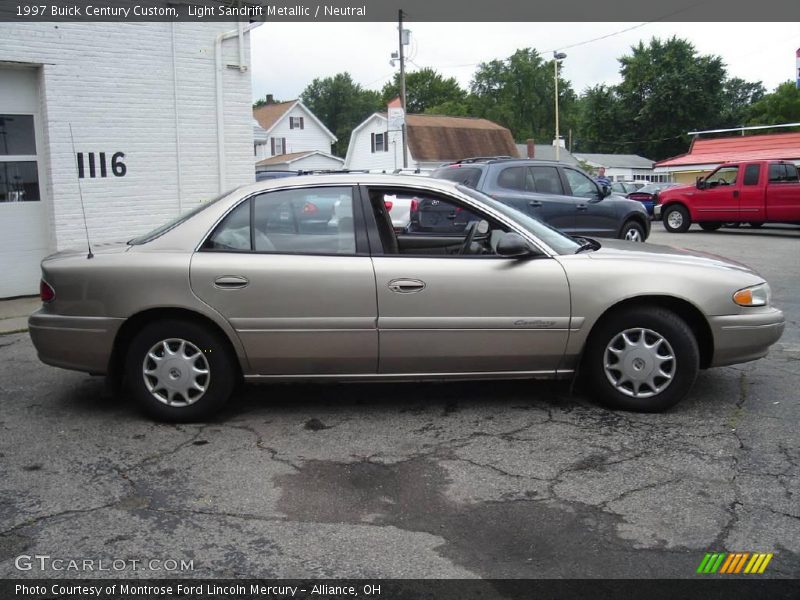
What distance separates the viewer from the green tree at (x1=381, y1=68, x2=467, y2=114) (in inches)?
3688

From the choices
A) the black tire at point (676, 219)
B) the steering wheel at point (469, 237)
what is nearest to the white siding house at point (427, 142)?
the black tire at point (676, 219)

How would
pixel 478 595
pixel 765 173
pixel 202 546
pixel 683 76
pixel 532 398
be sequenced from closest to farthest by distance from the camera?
1. pixel 478 595
2. pixel 202 546
3. pixel 532 398
4. pixel 765 173
5. pixel 683 76

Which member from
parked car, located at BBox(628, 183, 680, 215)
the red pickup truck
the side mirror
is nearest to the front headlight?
the side mirror

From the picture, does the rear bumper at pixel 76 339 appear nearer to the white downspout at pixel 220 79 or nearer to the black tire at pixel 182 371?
the black tire at pixel 182 371

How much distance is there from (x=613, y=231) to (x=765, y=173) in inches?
323

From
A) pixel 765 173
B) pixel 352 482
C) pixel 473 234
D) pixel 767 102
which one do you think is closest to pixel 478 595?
pixel 352 482

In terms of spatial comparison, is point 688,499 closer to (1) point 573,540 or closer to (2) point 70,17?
(1) point 573,540

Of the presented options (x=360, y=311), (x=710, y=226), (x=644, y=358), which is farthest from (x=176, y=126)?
(x=710, y=226)

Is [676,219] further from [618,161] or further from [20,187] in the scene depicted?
[618,161]

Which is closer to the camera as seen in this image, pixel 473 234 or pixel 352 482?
pixel 352 482

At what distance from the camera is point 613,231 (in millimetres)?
12312

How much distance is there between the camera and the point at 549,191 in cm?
1154
